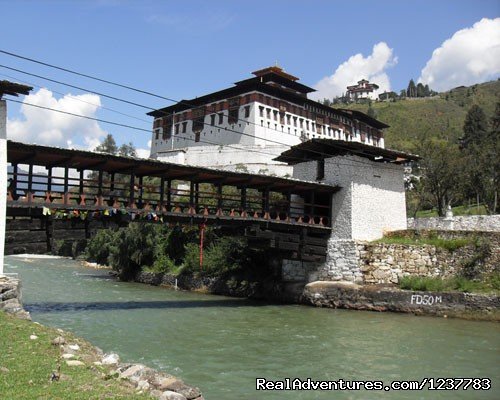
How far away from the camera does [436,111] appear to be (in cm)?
13462

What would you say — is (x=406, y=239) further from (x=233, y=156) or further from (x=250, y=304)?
(x=233, y=156)

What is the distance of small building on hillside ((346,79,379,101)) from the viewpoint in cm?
17825

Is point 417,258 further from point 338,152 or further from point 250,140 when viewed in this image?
point 250,140

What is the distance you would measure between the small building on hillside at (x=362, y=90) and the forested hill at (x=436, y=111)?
1030 inches

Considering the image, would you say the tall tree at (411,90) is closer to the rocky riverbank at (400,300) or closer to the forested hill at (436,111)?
the forested hill at (436,111)

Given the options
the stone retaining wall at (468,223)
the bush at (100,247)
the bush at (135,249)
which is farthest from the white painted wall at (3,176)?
the bush at (100,247)

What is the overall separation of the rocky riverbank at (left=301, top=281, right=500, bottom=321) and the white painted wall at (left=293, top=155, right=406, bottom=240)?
303 cm

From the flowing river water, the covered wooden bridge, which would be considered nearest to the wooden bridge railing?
the covered wooden bridge

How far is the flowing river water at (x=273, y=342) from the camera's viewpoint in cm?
1153

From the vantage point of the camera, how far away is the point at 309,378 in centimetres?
1150

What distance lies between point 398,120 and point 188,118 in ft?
225

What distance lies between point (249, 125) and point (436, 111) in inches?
3408

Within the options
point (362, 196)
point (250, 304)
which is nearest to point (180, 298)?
point (250, 304)

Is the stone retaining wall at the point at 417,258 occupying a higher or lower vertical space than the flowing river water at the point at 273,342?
higher
